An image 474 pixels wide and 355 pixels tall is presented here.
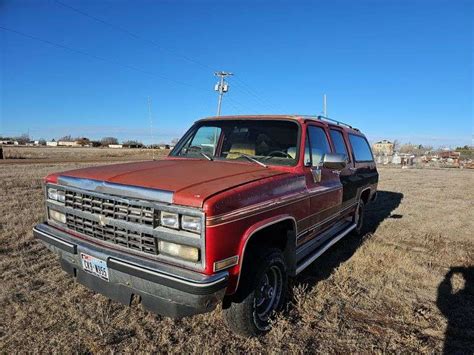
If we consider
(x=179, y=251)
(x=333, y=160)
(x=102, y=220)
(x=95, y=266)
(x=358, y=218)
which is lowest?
(x=358, y=218)

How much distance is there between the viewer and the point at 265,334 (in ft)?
10.6

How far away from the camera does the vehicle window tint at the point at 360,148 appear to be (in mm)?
6305

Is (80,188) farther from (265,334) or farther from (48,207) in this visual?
(265,334)

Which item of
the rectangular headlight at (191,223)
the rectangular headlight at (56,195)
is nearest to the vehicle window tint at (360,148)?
the rectangular headlight at (191,223)

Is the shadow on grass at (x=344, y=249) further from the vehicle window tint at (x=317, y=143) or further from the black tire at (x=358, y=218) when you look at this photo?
the vehicle window tint at (x=317, y=143)

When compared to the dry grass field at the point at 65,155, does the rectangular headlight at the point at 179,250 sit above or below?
above

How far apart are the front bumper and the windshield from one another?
69.8 inches

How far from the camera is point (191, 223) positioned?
100 inches

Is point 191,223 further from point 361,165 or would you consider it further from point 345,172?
point 361,165

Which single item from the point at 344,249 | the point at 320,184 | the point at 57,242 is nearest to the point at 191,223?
the point at 57,242

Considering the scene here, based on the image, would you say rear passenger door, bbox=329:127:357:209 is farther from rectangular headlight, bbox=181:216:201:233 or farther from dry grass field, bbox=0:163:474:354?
rectangular headlight, bbox=181:216:201:233

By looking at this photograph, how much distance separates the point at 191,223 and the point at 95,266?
1.03 m

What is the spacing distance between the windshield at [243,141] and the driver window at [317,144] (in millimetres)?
280

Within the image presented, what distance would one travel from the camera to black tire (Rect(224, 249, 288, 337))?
295cm
